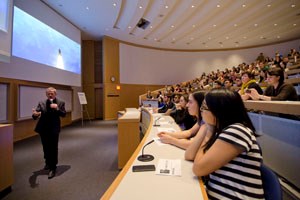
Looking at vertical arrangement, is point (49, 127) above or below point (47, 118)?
below

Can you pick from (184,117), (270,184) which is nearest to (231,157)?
(270,184)

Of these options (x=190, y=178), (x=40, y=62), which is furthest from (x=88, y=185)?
(x=40, y=62)

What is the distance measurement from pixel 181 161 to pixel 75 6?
23.4 ft

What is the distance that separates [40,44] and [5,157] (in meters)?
4.66

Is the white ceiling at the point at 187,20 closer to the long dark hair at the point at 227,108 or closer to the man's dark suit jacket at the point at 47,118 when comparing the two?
the man's dark suit jacket at the point at 47,118

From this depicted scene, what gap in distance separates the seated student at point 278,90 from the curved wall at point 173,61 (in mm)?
8848

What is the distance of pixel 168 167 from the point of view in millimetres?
1251

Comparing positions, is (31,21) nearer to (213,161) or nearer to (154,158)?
(154,158)

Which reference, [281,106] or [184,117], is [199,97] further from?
[184,117]

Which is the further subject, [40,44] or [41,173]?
[40,44]

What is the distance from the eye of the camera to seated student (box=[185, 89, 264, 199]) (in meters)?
0.94

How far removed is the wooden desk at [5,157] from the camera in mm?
2311

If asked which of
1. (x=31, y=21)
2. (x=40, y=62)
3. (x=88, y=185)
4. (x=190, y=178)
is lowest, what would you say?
(x=88, y=185)

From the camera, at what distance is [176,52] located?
41.7 ft
